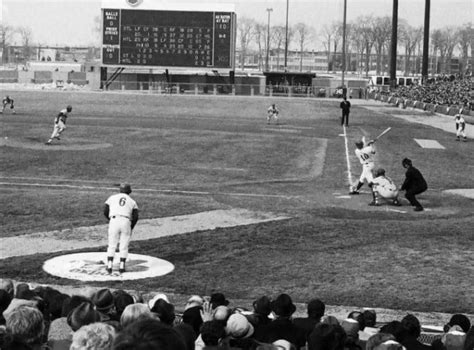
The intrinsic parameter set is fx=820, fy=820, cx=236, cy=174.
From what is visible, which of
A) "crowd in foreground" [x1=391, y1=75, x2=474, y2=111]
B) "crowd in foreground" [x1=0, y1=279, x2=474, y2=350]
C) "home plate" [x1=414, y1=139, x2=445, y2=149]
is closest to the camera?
"crowd in foreground" [x1=0, y1=279, x2=474, y2=350]

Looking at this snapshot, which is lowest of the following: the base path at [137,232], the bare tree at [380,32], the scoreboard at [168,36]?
the base path at [137,232]

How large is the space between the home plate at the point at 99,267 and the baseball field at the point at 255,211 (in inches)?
10.2

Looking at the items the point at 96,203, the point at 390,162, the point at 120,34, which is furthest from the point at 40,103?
the point at 96,203

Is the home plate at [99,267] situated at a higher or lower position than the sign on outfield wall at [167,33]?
lower

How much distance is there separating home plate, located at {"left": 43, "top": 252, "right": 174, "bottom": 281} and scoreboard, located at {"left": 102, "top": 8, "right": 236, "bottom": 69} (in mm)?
71516

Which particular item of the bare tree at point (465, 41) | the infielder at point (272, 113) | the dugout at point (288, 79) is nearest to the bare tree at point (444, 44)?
the bare tree at point (465, 41)

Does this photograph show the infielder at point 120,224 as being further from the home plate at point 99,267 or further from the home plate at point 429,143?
the home plate at point 429,143

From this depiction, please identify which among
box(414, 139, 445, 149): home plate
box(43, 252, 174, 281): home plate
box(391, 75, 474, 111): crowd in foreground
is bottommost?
box(43, 252, 174, 281): home plate

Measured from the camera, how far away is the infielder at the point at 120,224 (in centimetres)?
1416

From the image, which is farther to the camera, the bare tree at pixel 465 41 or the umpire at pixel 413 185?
the bare tree at pixel 465 41

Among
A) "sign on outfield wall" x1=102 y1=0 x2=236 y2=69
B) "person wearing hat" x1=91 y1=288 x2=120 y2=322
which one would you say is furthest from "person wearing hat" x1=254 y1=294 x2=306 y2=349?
"sign on outfield wall" x1=102 y1=0 x2=236 y2=69

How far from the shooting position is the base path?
1606cm

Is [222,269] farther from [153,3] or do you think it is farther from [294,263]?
[153,3]

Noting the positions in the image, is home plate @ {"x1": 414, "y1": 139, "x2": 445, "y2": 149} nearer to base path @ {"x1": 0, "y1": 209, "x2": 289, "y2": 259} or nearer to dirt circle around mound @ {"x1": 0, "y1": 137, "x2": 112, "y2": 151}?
dirt circle around mound @ {"x1": 0, "y1": 137, "x2": 112, "y2": 151}
